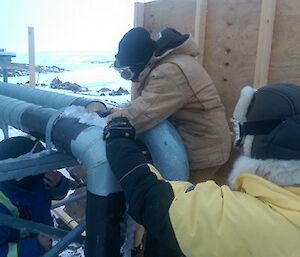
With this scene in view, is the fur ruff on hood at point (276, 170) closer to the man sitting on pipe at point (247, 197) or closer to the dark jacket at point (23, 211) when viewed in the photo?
the man sitting on pipe at point (247, 197)

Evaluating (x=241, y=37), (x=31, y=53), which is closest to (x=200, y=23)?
(x=241, y=37)

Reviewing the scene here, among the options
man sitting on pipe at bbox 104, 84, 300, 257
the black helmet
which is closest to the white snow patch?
man sitting on pipe at bbox 104, 84, 300, 257

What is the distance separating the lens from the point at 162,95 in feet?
6.84

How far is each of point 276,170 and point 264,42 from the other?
1.52m

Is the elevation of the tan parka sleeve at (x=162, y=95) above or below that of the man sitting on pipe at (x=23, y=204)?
above

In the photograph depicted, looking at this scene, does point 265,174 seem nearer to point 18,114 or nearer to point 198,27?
point 18,114

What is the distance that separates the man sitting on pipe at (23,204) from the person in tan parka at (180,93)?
0.59 metres

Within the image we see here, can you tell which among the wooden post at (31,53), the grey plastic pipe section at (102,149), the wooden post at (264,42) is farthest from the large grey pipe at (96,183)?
the wooden post at (31,53)

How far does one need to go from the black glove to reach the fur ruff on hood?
51 cm

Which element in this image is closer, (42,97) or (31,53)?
(42,97)

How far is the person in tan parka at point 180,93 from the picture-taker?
2.10 metres

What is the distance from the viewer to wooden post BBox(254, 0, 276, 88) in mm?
2370

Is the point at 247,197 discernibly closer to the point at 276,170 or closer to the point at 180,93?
the point at 276,170

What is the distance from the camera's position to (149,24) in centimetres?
337
